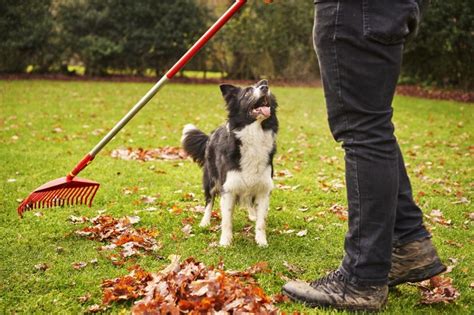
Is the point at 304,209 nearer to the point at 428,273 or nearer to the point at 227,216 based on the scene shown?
the point at 227,216

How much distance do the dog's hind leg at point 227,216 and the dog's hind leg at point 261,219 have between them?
0.22 meters

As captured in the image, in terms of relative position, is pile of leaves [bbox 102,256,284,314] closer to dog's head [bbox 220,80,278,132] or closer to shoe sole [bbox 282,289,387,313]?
shoe sole [bbox 282,289,387,313]

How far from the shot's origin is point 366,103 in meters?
2.31

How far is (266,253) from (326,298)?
1.15 m

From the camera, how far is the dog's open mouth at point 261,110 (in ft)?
12.6

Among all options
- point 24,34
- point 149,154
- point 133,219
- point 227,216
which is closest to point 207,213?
point 227,216

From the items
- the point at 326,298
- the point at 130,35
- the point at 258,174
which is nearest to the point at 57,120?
the point at 258,174

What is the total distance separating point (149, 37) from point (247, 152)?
2179 centimetres

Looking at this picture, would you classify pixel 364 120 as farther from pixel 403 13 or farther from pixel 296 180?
pixel 296 180

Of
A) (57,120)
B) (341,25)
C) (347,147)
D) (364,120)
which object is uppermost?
(341,25)

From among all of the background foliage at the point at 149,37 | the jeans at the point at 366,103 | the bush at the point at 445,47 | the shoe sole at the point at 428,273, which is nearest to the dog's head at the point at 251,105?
the jeans at the point at 366,103

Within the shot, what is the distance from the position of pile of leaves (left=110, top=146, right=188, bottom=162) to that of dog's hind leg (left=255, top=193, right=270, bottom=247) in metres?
3.59

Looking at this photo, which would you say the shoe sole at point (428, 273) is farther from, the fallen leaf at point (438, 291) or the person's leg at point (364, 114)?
the person's leg at point (364, 114)

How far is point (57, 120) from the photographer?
11031 mm
